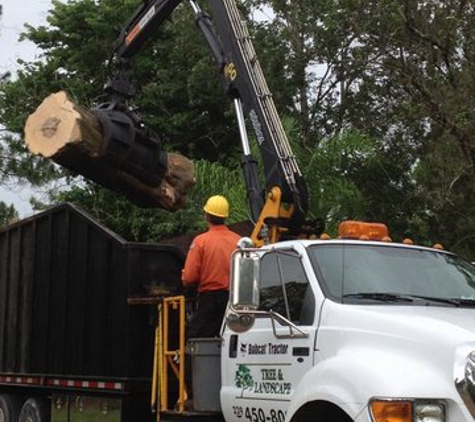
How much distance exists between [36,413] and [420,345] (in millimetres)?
6250

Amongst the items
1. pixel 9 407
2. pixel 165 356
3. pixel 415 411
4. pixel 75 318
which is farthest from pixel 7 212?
pixel 415 411

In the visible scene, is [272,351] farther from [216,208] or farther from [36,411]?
[36,411]

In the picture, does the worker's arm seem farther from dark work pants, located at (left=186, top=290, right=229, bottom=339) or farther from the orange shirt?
dark work pants, located at (left=186, top=290, right=229, bottom=339)

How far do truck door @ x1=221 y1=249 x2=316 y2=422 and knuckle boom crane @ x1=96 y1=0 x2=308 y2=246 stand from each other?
1486 millimetres

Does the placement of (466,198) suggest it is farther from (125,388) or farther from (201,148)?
(125,388)

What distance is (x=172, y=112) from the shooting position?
75.1 feet

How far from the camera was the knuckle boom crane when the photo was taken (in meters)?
8.21

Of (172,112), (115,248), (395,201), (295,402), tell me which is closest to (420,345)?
(295,402)

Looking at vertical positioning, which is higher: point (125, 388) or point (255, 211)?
point (255, 211)

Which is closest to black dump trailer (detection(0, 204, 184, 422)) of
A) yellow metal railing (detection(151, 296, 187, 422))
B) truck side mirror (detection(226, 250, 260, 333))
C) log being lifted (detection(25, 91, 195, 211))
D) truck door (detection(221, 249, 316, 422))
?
log being lifted (detection(25, 91, 195, 211))

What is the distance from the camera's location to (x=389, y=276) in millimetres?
6059

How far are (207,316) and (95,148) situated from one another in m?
2.15

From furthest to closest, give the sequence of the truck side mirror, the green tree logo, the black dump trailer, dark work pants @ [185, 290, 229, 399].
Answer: the black dump trailer → dark work pants @ [185, 290, 229, 399] → the green tree logo → the truck side mirror

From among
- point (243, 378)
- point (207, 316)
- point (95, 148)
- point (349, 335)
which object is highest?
point (95, 148)
